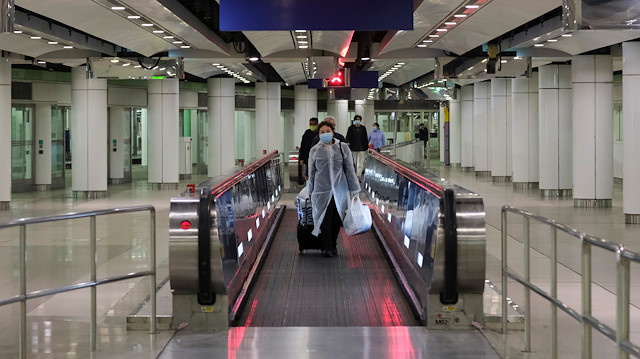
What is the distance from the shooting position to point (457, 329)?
7.77m

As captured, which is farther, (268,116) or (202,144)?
(202,144)

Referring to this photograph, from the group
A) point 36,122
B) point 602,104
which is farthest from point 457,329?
point 36,122

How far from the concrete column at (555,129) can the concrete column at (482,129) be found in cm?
1006

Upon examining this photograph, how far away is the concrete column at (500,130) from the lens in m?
30.5

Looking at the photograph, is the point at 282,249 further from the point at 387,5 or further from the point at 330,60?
the point at 330,60

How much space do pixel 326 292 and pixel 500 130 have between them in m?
22.1

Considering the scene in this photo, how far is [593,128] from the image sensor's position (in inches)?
803

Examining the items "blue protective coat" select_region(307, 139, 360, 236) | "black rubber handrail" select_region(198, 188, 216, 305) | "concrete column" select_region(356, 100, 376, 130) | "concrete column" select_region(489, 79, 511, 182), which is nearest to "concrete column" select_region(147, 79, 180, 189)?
"concrete column" select_region(489, 79, 511, 182)

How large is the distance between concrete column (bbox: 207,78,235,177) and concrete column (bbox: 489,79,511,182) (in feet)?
29.2

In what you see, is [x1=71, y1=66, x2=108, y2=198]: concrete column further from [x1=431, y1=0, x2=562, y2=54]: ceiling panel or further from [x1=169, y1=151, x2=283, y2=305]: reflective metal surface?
[x1=169, y1=151, x2=283, y2=305]: reflective metal surface

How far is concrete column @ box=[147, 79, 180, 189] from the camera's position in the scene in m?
27.2

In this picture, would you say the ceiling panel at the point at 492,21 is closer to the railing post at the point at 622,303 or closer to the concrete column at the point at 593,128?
the concrete column at the point at 593,128

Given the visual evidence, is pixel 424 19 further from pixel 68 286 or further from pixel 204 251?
pixel 68 286

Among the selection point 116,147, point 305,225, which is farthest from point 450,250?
point 116,147
